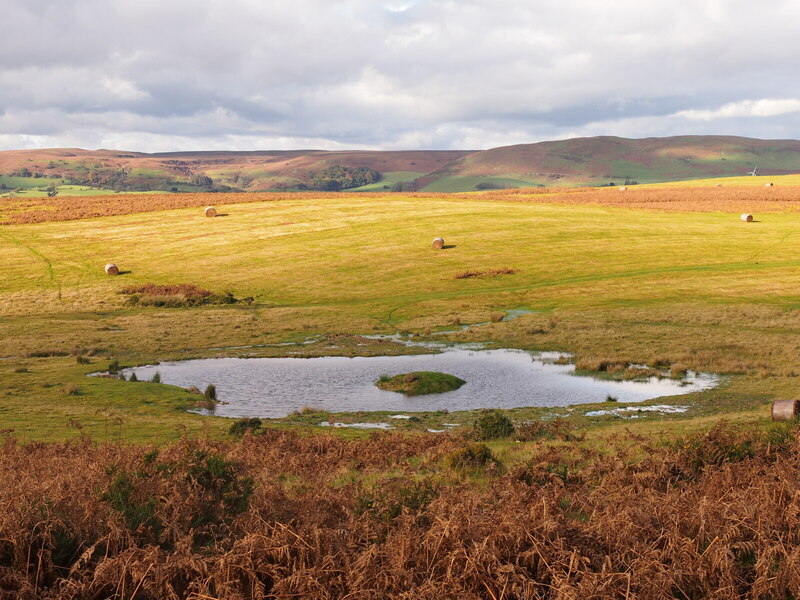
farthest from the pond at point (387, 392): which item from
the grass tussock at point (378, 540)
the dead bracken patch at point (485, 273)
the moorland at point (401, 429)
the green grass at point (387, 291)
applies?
the dead bracken patch at point (485, 273)

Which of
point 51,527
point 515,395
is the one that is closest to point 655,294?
point 515,395

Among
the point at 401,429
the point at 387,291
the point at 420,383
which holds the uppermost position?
the point at 401,429

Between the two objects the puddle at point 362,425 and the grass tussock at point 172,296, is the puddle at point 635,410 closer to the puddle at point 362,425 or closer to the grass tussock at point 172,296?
the puddle at point 362,425

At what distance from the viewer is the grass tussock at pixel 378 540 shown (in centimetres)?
687

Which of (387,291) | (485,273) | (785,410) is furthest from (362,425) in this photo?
(485,273)

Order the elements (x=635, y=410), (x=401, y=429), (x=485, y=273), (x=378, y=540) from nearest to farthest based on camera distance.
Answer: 1. (x=378, y=540)
2. (x=401, y=429)
3. (x=635, y=410)
4. (x=485, y=273)

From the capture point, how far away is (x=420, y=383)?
32.2 m

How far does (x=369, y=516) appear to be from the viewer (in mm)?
8602

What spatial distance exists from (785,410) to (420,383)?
16152 millimetres

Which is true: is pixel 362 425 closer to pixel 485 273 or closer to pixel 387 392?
pixel 387 392

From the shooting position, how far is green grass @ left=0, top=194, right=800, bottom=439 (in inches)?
1236

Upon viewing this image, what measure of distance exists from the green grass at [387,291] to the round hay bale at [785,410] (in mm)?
2919

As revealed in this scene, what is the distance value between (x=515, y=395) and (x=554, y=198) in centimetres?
9791

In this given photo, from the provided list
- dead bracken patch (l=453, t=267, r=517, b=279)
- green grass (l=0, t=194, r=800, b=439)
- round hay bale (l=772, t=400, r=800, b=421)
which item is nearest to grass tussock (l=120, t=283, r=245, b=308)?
green grass (l=0, t=194, r=800, b=439)
